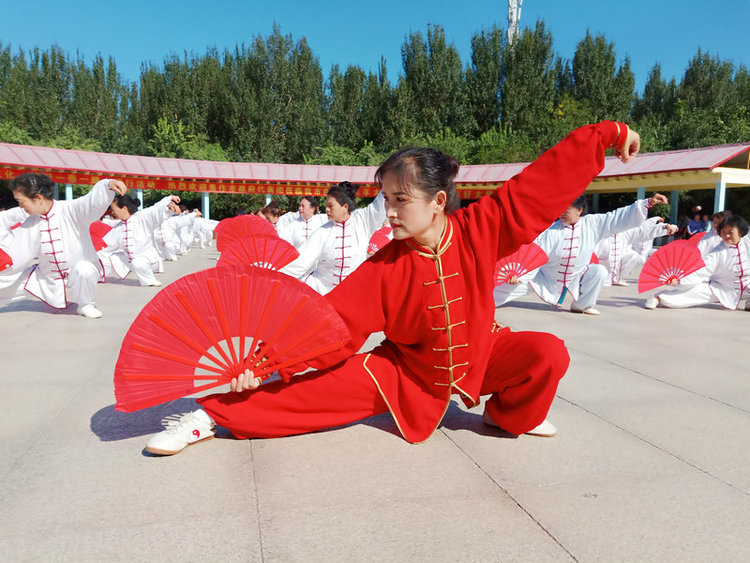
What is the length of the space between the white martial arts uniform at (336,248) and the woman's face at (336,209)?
8cm

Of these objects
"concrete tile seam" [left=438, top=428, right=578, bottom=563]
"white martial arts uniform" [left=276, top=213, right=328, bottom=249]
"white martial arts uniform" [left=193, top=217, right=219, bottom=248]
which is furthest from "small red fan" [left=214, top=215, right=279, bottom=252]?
"white martial arts uniform" [left=193, top=217, right=219, bottom=248]

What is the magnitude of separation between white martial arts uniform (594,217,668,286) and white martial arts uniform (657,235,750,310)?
125 centimetres

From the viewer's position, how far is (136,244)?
8422 millimetres

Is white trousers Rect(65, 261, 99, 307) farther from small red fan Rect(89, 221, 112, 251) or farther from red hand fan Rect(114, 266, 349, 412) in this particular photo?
red hand fan Rect(114, 266, 349, 412)

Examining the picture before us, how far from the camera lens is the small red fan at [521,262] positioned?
224 inches

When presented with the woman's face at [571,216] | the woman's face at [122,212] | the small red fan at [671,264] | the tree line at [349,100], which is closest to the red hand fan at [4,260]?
the woman's face at [122,212]

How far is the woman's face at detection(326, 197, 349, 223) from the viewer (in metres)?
5.05

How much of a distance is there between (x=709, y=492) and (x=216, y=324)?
1795 millimetres

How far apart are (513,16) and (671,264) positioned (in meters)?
30.1

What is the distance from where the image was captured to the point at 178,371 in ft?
6.96

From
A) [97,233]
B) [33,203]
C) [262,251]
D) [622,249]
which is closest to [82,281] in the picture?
[33,203]

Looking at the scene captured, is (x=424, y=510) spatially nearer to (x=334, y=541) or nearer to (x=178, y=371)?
(x=334, y=541)

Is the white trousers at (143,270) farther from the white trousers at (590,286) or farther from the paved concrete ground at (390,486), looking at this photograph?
the white trousers at (590,286)

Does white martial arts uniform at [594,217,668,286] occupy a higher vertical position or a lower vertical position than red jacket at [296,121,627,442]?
lower
